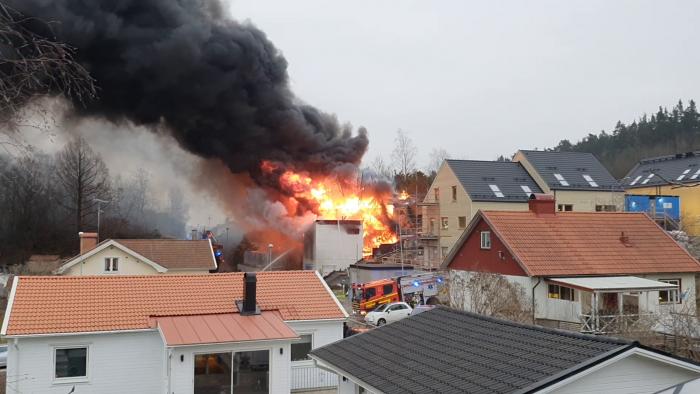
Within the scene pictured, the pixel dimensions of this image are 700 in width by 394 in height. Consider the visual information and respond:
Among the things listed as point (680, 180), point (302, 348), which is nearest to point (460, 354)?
point (302, 348)

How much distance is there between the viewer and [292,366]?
17.0 metres

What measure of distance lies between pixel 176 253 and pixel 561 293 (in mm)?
21184

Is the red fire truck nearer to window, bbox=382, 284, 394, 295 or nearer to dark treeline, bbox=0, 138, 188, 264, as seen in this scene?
window, bbox=382, 284, 394, 295

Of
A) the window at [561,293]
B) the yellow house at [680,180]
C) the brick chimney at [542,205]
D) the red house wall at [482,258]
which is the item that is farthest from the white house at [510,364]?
the yellow house at [680,180]

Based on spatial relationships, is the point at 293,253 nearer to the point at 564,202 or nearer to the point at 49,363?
the point at 564,202

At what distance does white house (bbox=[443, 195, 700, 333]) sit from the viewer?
72.0 feet

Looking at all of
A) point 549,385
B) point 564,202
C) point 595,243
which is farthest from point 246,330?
point 564,202

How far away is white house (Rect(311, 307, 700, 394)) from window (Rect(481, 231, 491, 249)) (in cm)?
1664

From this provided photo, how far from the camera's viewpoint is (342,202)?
5156 centimetres

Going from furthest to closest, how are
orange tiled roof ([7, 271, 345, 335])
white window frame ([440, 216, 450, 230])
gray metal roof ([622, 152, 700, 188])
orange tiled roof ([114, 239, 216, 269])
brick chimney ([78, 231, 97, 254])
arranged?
gray metal roof ([622, 152, 700, 188]) → white window frame ([440, 216, 450, 230]) → orange tiled roof ([114, 239, 216, 269]) → brick chimney ([78, 231, 97, 254]) → orange tiled roof ([7, 271, 345, 335])

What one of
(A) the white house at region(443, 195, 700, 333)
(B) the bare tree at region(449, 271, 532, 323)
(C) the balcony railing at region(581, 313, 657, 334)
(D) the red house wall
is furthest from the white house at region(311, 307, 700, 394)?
(D) the red house wall

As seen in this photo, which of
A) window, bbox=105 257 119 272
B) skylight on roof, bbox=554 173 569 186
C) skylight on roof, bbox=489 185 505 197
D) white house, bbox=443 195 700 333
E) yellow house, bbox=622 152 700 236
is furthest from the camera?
yellow house, bbox=622 152 700 236

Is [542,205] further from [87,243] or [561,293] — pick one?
[87,243]

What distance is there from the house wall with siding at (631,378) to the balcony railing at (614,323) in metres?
12.9
